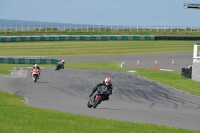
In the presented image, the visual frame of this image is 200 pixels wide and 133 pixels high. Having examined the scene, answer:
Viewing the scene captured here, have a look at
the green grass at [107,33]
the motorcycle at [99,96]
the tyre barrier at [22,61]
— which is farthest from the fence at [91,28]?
the motorcycle at [99,96]

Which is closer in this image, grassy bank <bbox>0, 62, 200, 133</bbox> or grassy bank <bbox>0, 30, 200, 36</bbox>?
grassy bank <bbox>0, 62, 200, 133</bbox>

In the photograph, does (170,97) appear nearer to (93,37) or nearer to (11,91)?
(11,91)

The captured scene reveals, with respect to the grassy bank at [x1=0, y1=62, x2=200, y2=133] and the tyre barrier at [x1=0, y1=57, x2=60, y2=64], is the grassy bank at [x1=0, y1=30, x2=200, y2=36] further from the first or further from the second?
the grassy bank at [x1=0, y1=62, x2=200, y2=133]

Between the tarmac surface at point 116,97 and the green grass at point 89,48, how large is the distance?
25.2 meters

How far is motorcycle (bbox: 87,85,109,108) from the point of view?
990 inches

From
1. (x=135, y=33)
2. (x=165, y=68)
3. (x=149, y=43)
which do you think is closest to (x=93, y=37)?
(x=149, y=43)

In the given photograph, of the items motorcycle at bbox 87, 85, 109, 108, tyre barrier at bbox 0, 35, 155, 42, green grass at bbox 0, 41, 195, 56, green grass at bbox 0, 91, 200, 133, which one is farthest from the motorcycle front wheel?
tyre barrier at bbox 0, 35, 155, 42

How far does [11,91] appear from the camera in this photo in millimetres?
33281

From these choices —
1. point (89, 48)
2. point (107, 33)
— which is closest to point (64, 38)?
point (89, 48)

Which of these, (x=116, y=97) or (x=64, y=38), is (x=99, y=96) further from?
(x=64, y=38)

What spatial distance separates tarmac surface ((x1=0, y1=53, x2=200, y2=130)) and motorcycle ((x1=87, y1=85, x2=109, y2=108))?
1.16ft

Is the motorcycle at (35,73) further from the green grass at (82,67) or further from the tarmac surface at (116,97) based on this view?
the green grass at (82,67)

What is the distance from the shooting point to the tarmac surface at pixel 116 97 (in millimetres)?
23359

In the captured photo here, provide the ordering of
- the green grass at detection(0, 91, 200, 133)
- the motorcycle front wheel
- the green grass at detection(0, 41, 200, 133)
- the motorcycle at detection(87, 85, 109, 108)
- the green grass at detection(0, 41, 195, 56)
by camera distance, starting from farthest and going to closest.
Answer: the green grass at detection(0, 41, 195, 56), the motorcycle front wheel, the motorcycle at detection(87, 85, 109, 108), the green grass at detection(0, 41, 200, 133), the green grass at detection(0, 91, 200, 133)
